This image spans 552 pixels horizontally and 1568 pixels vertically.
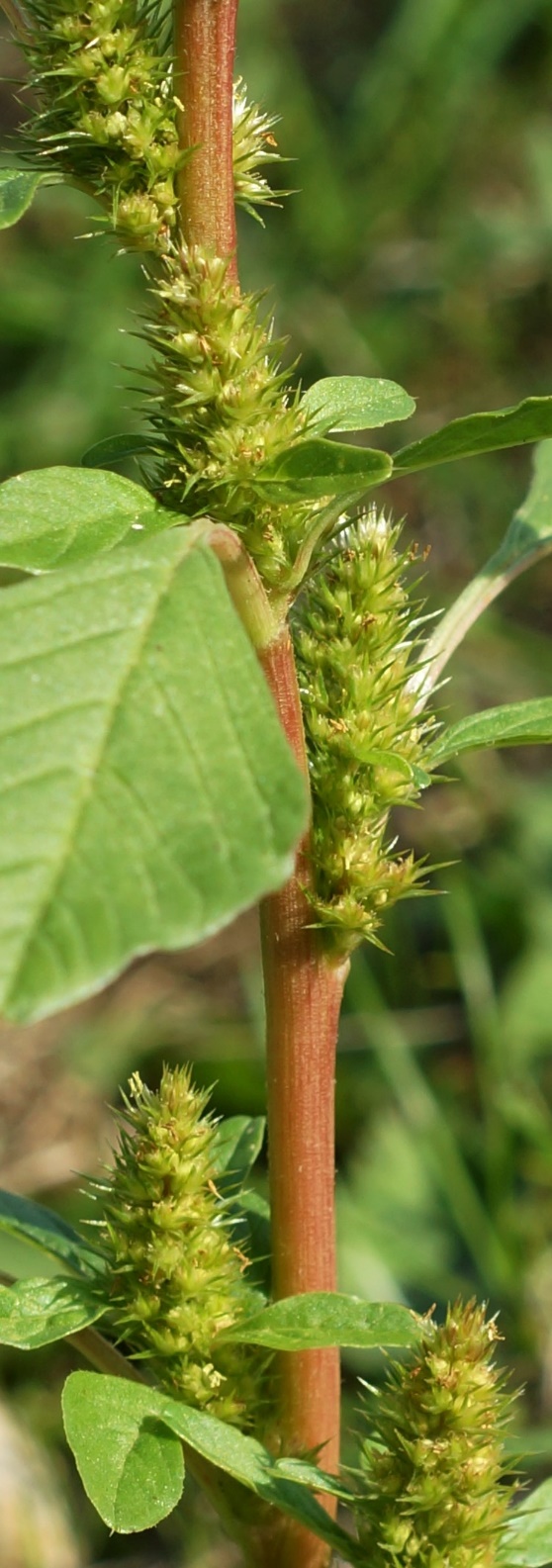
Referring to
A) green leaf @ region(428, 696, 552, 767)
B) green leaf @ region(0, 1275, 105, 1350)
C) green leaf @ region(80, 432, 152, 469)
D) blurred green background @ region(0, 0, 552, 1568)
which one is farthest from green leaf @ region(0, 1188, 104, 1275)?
blurred green background @ region(0, 0, 552, 1568)

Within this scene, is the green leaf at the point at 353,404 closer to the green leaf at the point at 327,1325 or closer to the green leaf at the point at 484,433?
the green leaf at the point at 484,433

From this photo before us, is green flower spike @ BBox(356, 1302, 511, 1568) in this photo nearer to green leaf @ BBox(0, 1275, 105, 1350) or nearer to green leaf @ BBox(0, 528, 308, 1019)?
green leaf @ BBox(0, 1275, 105, 1350)

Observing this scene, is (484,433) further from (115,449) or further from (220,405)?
(115,449)

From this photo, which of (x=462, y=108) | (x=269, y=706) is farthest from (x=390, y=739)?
(x=462, y=108)

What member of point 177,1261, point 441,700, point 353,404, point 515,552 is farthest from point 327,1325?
point 441,700

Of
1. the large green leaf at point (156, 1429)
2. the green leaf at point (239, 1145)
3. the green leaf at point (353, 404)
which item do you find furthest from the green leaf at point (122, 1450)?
the green leaf at point (353, 404)

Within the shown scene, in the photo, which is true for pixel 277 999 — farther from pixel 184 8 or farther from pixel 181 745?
pixel 184 8
